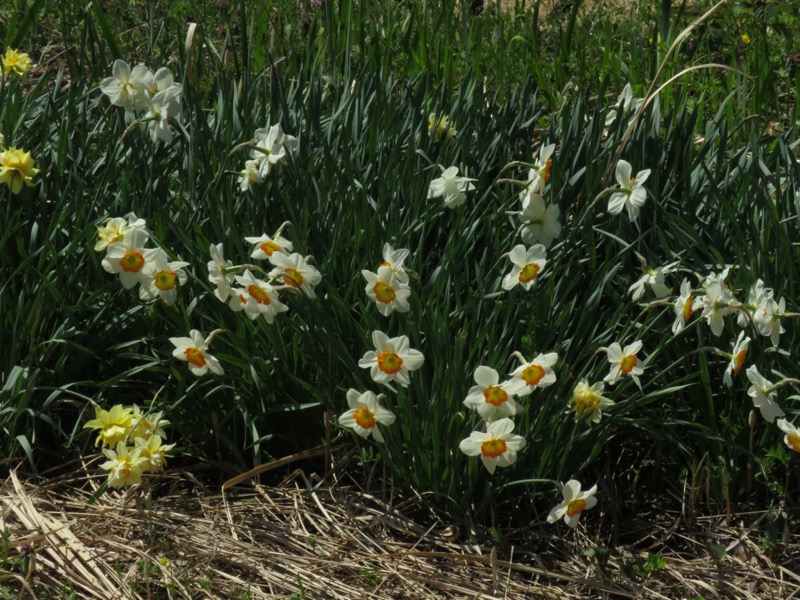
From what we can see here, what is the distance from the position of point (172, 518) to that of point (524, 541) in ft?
2.68

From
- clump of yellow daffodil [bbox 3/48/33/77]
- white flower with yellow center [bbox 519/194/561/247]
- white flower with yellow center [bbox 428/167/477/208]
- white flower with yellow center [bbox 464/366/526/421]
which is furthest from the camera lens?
clump of yellow daffodil [bbox 3/48/33/77]

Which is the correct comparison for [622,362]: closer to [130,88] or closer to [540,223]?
A: [540,223]

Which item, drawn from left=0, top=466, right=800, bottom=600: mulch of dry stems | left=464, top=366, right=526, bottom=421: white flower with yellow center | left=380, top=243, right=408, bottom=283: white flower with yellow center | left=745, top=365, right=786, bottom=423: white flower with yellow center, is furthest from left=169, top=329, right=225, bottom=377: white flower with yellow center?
left=745, top=365, right=786, bottom=423: white flower with yellow center

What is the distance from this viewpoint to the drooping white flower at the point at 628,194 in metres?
2.16

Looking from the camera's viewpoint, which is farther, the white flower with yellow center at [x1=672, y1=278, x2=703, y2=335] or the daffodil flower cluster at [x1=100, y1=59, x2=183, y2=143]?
the daffodil flower cluster at [x1=100, y1=59, x2=183, y2=143]

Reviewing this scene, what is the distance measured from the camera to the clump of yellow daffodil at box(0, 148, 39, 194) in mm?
2320

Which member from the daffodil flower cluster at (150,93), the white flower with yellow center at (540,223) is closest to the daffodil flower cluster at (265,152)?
the daffodil flower cluster at (150,93)

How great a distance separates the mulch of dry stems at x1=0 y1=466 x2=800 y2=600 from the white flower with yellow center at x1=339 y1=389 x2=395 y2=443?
1.07 ft

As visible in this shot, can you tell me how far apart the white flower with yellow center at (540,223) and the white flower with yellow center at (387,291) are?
1.18ft

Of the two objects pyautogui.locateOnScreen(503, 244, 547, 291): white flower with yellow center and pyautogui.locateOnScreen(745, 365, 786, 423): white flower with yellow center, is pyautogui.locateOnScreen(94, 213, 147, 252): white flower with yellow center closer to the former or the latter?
pyautogui.locateOnScreen(503, 244, 547, 291): white flower with yellow center

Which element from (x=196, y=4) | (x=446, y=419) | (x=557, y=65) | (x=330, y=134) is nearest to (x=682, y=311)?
(x=446, y=419)

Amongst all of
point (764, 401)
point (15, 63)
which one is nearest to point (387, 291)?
Answer: point (764, 401)

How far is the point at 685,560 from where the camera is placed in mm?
2227

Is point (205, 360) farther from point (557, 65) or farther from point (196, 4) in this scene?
point (196, 4)
